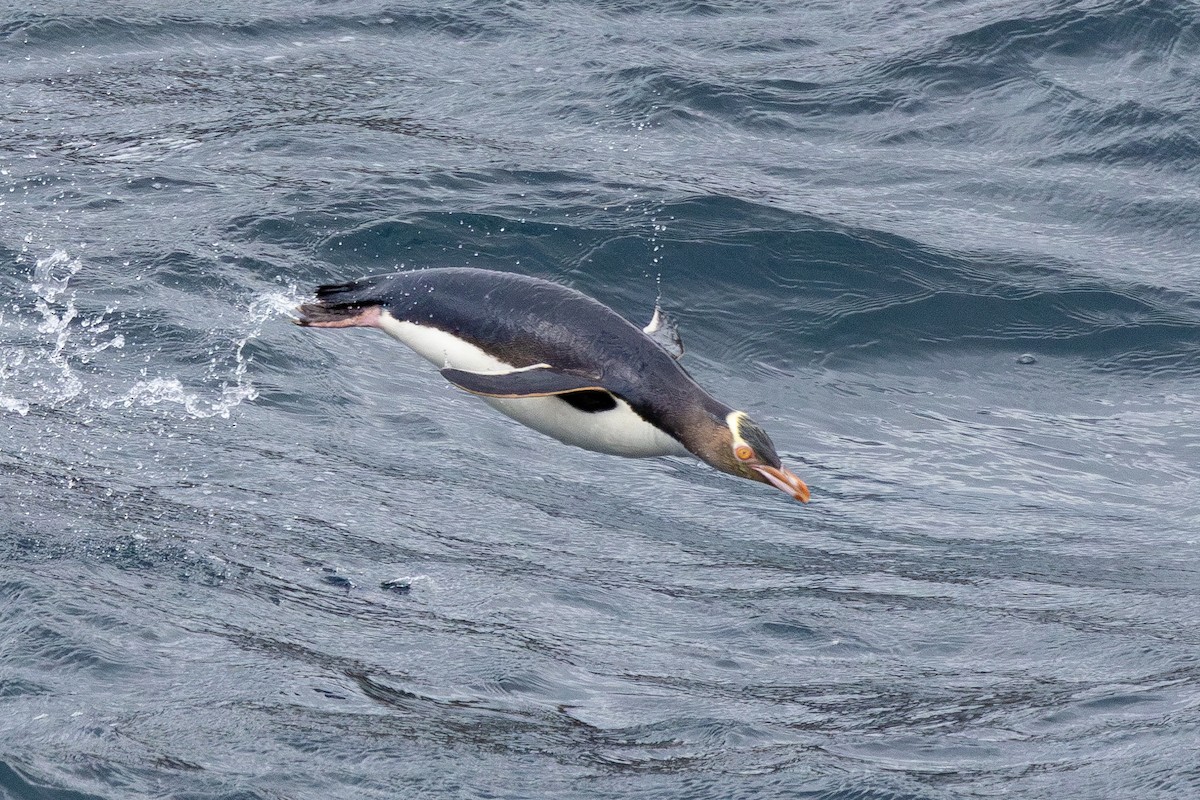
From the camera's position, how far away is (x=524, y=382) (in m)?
5.32

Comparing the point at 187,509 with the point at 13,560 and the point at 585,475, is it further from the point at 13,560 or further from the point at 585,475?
the point at 585,475

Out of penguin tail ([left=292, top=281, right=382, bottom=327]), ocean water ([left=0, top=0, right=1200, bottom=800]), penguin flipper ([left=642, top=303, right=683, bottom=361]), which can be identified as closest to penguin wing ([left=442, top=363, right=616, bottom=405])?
penguin flipper ([left=642, top=303, right=683, bottom=361])

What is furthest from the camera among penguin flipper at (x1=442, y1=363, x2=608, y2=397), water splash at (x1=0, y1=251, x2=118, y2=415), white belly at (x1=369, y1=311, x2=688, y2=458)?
water splash at (x1=0, y1=251, x2=118, y2=415)

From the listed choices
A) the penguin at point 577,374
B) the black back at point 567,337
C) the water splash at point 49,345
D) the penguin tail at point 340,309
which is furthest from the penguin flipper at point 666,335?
→ the water splash at point 49,345

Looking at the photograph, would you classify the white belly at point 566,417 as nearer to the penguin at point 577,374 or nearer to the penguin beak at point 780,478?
the penguin at point 577,374

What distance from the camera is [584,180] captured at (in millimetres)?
11422

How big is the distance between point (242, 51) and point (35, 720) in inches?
395

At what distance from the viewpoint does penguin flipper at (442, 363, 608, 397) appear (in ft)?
17.3

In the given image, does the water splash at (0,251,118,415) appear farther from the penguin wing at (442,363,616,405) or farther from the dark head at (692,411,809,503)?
the dark head at (692,411,809,503)

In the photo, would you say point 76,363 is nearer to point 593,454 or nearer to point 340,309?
point 593,454

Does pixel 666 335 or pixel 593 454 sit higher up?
pixel 666 335

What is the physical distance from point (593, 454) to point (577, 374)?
309 centimetres

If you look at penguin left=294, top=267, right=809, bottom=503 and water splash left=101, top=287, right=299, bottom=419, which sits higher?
penguin left=294, top=267, right=809, bottom=503

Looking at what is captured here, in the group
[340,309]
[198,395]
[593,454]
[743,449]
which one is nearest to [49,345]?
[198,395]
